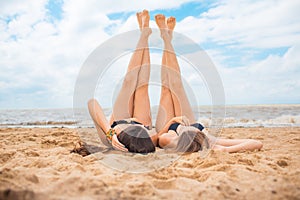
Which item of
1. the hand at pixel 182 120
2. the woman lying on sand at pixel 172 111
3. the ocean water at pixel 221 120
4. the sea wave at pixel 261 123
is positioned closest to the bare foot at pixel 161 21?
the woman lying on sand at pixel 172 111

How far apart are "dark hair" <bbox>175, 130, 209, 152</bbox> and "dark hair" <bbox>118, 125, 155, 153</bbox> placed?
342 mm

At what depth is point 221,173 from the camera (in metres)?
1.99

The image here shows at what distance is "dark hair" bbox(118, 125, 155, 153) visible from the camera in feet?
9.00

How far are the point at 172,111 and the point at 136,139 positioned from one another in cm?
103

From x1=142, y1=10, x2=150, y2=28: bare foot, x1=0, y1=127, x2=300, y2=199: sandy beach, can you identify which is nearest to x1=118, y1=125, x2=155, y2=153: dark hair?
x1=0, y1=127, x2=300, y2=199: sandy beach

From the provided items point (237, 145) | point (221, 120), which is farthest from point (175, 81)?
point (221, 120)

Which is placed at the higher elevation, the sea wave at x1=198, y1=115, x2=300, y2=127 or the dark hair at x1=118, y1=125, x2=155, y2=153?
the dark hair at x1=118, y1=125, x2=155, y2=153

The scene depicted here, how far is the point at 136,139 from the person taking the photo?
2811 mm

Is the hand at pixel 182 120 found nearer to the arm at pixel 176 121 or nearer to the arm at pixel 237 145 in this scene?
the arm at pixel 176 121

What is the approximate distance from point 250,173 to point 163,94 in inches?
78.1

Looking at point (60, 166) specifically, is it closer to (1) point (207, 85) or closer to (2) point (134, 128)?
(2) point (134, 128)

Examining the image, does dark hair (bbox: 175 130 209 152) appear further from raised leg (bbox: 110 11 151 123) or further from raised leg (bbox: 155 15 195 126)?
raised leg (bbox: 110 11 151 123)

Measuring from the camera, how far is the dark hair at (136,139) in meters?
2.74

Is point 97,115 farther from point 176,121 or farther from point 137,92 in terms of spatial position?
point 176,121
